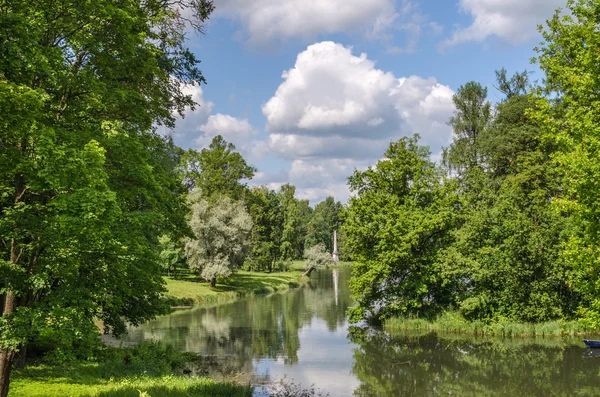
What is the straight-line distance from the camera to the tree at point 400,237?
3128 centimetres

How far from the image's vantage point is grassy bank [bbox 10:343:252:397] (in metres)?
12.8

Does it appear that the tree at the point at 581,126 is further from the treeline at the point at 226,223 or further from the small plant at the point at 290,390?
A: the treeline at the point at 226,223

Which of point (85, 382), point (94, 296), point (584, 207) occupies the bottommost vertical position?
point (85, 382)

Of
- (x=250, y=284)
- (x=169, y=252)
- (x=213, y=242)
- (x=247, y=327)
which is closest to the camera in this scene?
(x=247, y=327)

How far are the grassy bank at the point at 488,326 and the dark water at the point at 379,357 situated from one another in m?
0.81

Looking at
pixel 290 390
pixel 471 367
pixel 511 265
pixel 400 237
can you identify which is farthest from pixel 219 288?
pixel 290 390

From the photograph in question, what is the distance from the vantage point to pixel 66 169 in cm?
960

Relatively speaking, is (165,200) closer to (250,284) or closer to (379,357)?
(379,357)

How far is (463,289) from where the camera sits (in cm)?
3209

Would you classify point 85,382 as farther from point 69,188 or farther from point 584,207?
point 584,207

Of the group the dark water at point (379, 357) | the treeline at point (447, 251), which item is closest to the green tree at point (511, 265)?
the treeline at point (447, 251)

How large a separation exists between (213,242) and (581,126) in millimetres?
40296

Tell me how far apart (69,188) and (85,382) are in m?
7.17

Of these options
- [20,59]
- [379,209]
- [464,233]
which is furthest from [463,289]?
[20,59]
